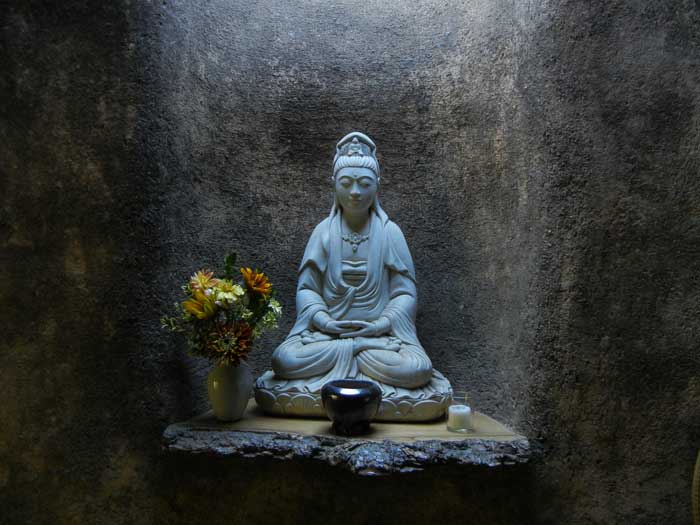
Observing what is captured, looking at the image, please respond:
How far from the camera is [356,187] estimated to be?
2.80m

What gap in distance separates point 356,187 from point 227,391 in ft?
3.94

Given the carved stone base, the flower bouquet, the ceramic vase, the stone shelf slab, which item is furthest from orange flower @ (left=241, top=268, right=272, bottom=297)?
the stone shelf slab

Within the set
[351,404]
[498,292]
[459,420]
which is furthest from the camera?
[498,292]

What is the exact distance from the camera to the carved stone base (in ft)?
7.79

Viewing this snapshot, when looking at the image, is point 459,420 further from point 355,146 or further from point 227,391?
point 355,146

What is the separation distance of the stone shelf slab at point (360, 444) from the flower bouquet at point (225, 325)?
0.13m

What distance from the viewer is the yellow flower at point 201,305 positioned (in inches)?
87.4

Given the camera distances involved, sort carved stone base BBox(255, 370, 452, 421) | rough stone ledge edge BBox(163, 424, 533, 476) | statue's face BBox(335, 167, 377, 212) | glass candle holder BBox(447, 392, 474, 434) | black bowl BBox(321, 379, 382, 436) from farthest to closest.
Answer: statue's face BBox(335, 167, 377, 212) < carved stone base BBox(255, 370, 452, 421) < glass candle holder BBox(447, 392, 474, 434) < black bowl BBox(321, 379, 382, 436) < rough stone ledge edge BBox(163, 424, 533, 476)

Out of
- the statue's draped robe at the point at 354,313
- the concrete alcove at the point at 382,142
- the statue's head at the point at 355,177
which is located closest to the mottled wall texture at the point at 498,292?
the concrete alcove at the point at 382,142

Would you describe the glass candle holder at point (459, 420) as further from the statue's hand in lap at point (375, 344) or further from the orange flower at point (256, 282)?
the orange flower at point (256, 282)

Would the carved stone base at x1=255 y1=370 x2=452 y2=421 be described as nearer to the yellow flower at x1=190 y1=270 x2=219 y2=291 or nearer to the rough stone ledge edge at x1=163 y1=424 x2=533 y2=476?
the rough stone ledge edge at x1=163 y1=424 x2=533 y2=476

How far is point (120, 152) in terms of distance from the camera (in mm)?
2242

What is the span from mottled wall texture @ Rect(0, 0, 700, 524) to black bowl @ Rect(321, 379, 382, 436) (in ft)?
0.61

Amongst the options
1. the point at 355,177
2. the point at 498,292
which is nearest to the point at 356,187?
the point at 355,177
